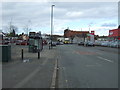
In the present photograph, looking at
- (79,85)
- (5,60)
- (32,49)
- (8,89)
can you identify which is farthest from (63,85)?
(32,49)

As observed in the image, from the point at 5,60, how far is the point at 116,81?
9753 millimetres

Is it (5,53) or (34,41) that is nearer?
(5,53)

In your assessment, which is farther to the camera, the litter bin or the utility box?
the utility box

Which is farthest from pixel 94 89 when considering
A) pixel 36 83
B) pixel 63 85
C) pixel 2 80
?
pixel 2 80

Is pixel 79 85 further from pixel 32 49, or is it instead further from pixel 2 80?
pixel 32 49

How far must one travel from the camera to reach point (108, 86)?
7945 millimetres

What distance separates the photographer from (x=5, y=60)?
15969 mm

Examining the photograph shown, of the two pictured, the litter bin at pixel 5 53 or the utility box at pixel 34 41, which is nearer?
the litter bin at pixel 5 53

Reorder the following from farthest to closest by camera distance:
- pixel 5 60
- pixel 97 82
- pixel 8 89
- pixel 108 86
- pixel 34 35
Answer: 1. pixel 34 35
2. pixel 5 60
3. pixel 97 82
4. pixel 108 86
5. pixel 8 89

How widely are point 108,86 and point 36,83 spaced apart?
113 inches

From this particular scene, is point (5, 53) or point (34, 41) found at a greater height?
point (34, 41)

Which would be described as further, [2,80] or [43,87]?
[2,80]

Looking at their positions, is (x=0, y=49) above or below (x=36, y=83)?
above

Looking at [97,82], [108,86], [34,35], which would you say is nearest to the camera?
[108,86]
